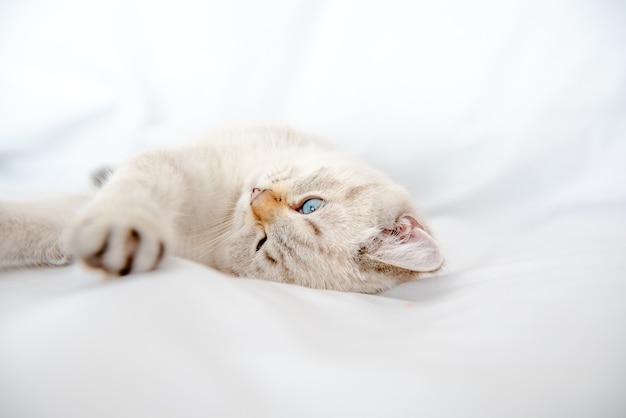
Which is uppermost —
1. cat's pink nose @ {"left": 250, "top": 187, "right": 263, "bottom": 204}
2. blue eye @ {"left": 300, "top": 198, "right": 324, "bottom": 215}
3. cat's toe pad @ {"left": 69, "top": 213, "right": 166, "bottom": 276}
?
blue eye @ {"left": 300, "top": 198, "right": 324, "bottom": 215}

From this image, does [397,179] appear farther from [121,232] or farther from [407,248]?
[121,232]

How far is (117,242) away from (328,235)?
0.60 m

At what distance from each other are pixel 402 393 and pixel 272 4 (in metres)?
1.84

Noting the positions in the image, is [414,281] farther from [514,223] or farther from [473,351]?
[514,223]

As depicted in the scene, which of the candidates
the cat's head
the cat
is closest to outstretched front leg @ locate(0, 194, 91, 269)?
the cat

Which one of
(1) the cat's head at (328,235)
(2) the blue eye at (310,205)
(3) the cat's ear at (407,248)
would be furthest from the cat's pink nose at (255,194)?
(3) the cat's ear at (407,248)

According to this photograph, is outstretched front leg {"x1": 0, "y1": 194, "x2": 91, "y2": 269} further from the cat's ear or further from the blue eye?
the cat's ear

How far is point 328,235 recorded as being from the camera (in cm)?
126

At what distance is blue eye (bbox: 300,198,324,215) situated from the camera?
1303 mm

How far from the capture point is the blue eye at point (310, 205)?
4.27ft

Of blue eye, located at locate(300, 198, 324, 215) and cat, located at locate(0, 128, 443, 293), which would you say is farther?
blue eye, located at locate(300, 198, 324, 215)

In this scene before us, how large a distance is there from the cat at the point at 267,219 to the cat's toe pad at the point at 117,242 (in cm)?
10

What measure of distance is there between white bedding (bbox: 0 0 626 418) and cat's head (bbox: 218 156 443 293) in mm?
98

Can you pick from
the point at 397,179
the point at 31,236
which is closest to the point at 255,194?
the point at 31,236
